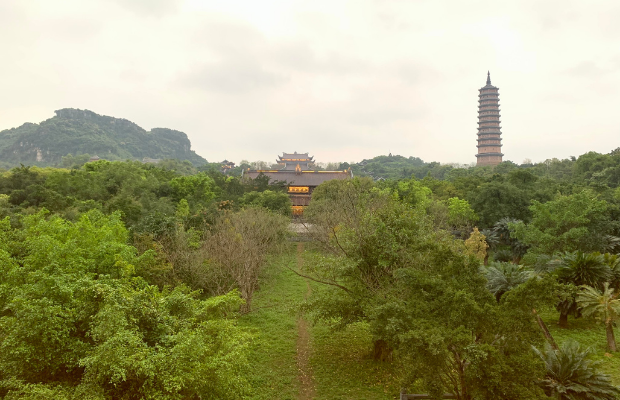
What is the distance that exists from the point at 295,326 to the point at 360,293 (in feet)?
16.9

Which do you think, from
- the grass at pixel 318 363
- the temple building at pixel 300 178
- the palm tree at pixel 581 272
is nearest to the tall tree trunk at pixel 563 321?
the palm tree at pixel 581 272

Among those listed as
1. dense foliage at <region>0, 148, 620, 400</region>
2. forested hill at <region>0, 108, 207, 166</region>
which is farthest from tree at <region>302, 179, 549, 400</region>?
forested hill at <region>0, 108, 207, 166</region>

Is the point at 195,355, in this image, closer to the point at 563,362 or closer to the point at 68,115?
the point at 563,362

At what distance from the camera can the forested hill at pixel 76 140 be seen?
96.6 metres

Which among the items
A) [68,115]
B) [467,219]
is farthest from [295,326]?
[68,115]

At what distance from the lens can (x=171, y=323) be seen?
7613 millimetres

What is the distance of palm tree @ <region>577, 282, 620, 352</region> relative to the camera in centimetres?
1183

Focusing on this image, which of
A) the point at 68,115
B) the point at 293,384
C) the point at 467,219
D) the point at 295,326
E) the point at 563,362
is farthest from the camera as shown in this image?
the point at 68,115

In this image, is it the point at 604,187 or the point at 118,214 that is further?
the point at 604,187

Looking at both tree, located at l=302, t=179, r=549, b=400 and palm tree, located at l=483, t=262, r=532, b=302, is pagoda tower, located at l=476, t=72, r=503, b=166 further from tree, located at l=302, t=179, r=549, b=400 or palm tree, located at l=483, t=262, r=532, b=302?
tree, located at l=302, t=179, r=549, b=400

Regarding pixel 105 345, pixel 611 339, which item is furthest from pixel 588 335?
pixel 105 345

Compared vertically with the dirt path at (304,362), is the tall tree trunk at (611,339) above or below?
above

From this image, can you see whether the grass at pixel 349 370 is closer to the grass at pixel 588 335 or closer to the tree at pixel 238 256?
the tree at pixel 238 256

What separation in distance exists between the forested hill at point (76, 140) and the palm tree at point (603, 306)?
93294 mm
